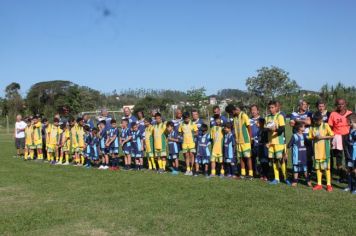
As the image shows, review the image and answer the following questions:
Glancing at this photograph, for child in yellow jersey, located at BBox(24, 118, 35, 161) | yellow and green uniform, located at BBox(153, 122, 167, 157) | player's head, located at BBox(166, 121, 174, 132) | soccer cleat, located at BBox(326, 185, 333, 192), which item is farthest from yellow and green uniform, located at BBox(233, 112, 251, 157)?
child in yellow jersey, located at BBox(24, 118, 35, 161)

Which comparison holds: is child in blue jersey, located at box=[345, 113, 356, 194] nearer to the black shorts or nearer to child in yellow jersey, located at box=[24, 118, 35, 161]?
child in yellow jersey, located at box=[24, 118, 35, 161]

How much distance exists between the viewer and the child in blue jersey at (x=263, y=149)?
32.4 ft

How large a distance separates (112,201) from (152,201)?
850 mm

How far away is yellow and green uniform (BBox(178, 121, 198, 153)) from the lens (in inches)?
440

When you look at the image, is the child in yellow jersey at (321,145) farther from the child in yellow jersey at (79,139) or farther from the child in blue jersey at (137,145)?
the child in yellow jersey at (79,139)

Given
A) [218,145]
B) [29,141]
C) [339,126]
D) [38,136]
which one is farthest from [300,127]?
[29,141]

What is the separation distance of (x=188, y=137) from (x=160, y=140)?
1056mm

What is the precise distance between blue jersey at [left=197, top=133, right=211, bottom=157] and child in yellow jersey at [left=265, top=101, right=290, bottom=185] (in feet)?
6.52

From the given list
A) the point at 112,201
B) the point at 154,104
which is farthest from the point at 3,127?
the point at 112,201

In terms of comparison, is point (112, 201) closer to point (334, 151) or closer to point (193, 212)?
point (193, 212)

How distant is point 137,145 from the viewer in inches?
487

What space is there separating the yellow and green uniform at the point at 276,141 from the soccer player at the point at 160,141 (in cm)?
356

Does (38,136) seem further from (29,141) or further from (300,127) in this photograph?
(300,127)

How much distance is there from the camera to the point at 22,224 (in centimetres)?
666
